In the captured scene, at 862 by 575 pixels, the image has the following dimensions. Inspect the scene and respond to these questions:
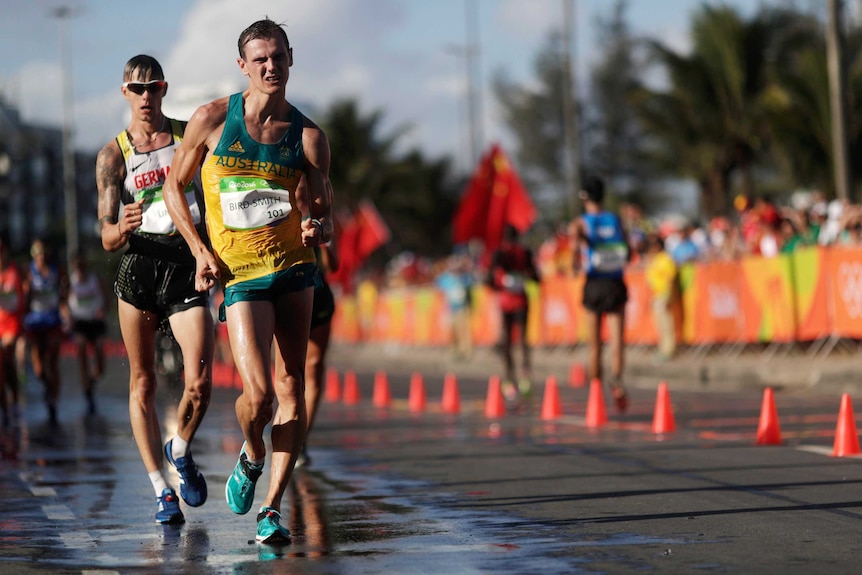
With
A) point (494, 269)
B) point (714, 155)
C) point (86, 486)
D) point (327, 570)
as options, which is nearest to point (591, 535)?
point (327, 570)

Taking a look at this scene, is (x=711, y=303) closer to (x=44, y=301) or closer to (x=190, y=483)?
(x=44, y=301)

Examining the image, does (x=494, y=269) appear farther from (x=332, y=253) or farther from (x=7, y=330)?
(x=332, y=253)

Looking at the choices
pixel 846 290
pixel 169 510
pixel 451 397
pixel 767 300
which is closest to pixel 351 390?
pixel 451 397

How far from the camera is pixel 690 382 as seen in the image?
2080 centimetres

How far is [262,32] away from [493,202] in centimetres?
2722

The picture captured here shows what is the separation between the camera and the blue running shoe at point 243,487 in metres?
7.12

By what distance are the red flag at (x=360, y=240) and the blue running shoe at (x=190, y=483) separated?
33.4 meters

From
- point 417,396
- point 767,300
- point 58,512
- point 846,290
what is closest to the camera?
point 58,512

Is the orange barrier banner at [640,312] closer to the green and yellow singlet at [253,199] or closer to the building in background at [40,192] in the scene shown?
the green and yellow singlet at [253,199]

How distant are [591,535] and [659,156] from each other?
132ft

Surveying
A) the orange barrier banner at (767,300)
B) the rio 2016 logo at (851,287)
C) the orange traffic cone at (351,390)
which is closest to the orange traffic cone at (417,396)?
the orange traffic cone at (351,390)

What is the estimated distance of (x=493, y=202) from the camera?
34.2 m

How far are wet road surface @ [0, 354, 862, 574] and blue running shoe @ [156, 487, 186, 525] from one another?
0.08 m

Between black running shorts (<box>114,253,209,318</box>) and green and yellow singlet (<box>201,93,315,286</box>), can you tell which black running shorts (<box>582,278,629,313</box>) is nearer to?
black running shorts (<box>114,253,209,318</box>)
